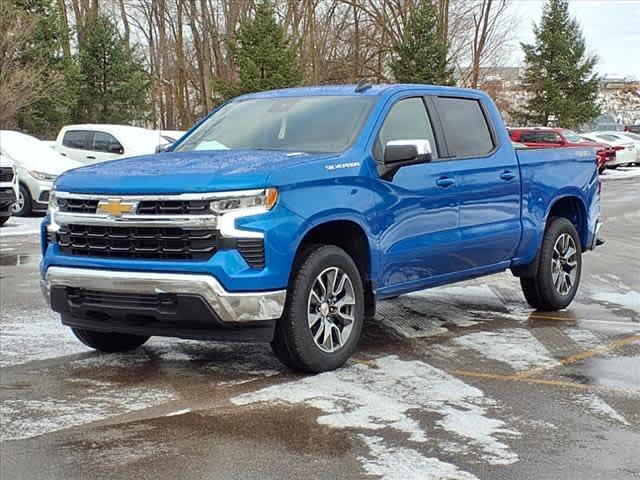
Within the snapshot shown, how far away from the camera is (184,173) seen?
5.88 meters

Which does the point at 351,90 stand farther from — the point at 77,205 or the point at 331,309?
the point at 77,205

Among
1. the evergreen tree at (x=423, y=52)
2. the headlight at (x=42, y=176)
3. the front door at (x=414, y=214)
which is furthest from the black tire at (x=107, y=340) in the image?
the evergreen tree at (x=423, y=52)

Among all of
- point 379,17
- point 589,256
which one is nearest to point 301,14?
point 379,17

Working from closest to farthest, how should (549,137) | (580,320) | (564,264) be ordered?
(580,320) < (564,264) < (549,137)

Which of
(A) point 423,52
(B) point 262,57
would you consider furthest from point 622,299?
(A) point 423,52

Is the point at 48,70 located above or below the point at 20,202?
above

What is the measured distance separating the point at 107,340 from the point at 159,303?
1293mm

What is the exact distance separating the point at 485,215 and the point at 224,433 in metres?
3.38

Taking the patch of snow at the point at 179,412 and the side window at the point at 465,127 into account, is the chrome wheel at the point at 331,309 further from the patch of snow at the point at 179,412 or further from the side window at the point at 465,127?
the side window at the point at 465,127

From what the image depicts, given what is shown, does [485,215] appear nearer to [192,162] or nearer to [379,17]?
[192,162]

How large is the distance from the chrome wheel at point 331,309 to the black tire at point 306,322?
0.01m

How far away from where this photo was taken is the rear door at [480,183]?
24.4ft

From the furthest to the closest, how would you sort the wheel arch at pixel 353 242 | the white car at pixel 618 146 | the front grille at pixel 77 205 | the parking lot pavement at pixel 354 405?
the white car at pixel 618 146, the wheel arch at pixel 353 242, the front grille at pixel 77 205, the parking lot pavement at pixel 354 405

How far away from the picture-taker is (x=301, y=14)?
4775cm
